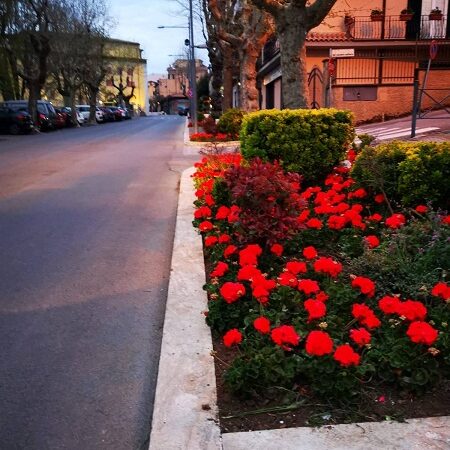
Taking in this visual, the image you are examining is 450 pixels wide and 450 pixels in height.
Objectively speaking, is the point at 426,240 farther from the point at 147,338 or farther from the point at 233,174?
the point at 147,338

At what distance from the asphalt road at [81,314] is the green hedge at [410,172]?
2257 mm

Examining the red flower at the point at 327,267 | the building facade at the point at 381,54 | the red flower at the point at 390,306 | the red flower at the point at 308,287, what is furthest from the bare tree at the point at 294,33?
the building facade at the point at 381,54

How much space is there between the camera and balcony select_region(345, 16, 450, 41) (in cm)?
2478

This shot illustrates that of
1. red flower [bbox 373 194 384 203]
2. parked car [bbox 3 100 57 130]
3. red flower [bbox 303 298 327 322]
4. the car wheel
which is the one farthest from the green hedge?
parked car [bbox 3 100 57 130]

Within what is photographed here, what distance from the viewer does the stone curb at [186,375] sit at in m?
2.57

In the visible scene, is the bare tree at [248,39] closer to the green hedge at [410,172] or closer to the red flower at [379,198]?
the green hedge at [410,172]

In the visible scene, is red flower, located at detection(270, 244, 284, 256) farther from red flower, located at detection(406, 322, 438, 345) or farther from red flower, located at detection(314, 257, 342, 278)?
red flower, located at detection(406, 322, 438, 345)

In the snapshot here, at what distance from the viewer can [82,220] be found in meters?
7.36

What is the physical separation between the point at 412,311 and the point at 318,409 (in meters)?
0.79

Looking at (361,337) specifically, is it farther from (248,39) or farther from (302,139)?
(248,39)

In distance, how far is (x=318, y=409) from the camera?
2.74 metres

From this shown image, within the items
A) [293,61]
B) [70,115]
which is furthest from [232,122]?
[70,115]

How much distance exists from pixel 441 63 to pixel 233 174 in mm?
23335

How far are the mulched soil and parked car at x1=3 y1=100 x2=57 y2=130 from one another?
99.2 ft
